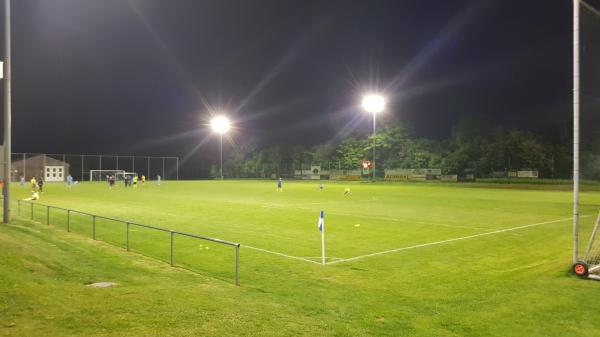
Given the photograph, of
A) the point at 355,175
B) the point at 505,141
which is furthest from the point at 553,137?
the point at 355,175

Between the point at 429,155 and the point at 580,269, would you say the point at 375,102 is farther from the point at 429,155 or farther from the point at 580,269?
the point at 580,269

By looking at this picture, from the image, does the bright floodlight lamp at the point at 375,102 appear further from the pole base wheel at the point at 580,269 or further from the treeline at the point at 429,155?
the pole base wheel at the point at 580,269

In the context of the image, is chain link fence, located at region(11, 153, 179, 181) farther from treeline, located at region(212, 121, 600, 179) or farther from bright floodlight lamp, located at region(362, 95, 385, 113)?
bright floodlight lamp, located at region(362, 95, 385, 113)

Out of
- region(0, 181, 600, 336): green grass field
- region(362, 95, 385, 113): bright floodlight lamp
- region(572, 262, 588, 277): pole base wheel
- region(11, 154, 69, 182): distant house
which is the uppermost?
region(362, 95, 385, 113): bright floodlight lamp

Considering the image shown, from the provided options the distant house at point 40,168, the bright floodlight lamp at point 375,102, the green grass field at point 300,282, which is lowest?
the green grass field at point 300,282

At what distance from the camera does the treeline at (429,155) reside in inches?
2884

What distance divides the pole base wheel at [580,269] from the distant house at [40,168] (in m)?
88.0

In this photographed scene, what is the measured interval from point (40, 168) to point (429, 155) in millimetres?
70332

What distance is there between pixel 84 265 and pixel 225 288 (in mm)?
4590

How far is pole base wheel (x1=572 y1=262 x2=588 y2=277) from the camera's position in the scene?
34.1 ft

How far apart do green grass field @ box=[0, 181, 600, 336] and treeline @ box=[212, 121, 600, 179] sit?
48016 millimetres

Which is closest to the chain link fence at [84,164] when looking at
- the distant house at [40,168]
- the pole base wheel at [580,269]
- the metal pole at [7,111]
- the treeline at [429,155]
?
the distant house at [40,168]

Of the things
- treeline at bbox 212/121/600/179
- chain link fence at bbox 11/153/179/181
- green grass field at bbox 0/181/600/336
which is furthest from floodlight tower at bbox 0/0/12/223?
chain link fence at bbox 11/153/179/181

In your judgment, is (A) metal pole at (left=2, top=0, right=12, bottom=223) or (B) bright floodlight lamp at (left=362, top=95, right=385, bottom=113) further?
(B) bright floodlight lamp at (left=362, top=95, right=385, bottom=113)
